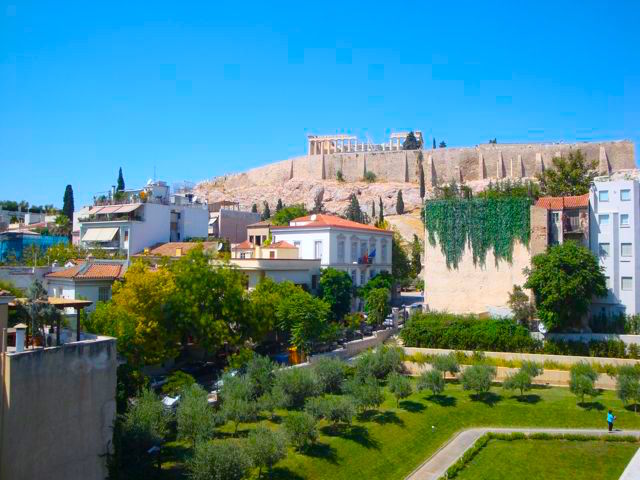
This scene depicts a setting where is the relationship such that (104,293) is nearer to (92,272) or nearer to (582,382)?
(92,272)

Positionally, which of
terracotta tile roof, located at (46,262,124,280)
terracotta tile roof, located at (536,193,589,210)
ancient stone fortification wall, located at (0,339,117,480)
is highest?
terracotta tile roof, located at (536,193,589,210)

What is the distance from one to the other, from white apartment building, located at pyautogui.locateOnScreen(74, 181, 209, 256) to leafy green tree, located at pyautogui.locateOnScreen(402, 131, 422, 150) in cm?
7355

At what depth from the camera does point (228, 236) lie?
63094 mm

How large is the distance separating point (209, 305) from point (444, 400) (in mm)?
12802

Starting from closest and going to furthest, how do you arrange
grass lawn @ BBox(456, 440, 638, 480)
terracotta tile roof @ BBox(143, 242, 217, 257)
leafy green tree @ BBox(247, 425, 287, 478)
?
leafy green tree @ BBox(247, 425, 287, 478) → grass lawn @ BBox(456, 440, 638, 480) → terracotta tile roof @ BBox(143, 242, 217, 257)

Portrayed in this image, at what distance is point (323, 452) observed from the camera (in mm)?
20578

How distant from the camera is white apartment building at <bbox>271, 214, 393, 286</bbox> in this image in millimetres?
45469

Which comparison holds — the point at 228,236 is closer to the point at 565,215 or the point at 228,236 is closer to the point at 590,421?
the point at 565,215

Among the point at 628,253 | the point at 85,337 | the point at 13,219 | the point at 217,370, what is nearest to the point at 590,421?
the point at 628,253

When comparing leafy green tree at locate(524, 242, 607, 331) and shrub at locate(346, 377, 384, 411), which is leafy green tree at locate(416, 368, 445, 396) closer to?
shrub at locate(346, 377, 384, 411)

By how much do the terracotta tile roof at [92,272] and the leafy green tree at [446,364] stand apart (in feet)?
61.1

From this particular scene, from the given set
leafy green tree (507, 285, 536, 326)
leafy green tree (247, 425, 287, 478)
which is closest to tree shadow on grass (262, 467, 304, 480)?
leafy green tree (247, 425, 287, 478)

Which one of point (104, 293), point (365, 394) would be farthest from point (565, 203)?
point (104, 293)

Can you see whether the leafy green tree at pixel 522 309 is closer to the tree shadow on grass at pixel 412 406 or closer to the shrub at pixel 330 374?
the tree shadow on grass at pixel 412 406
